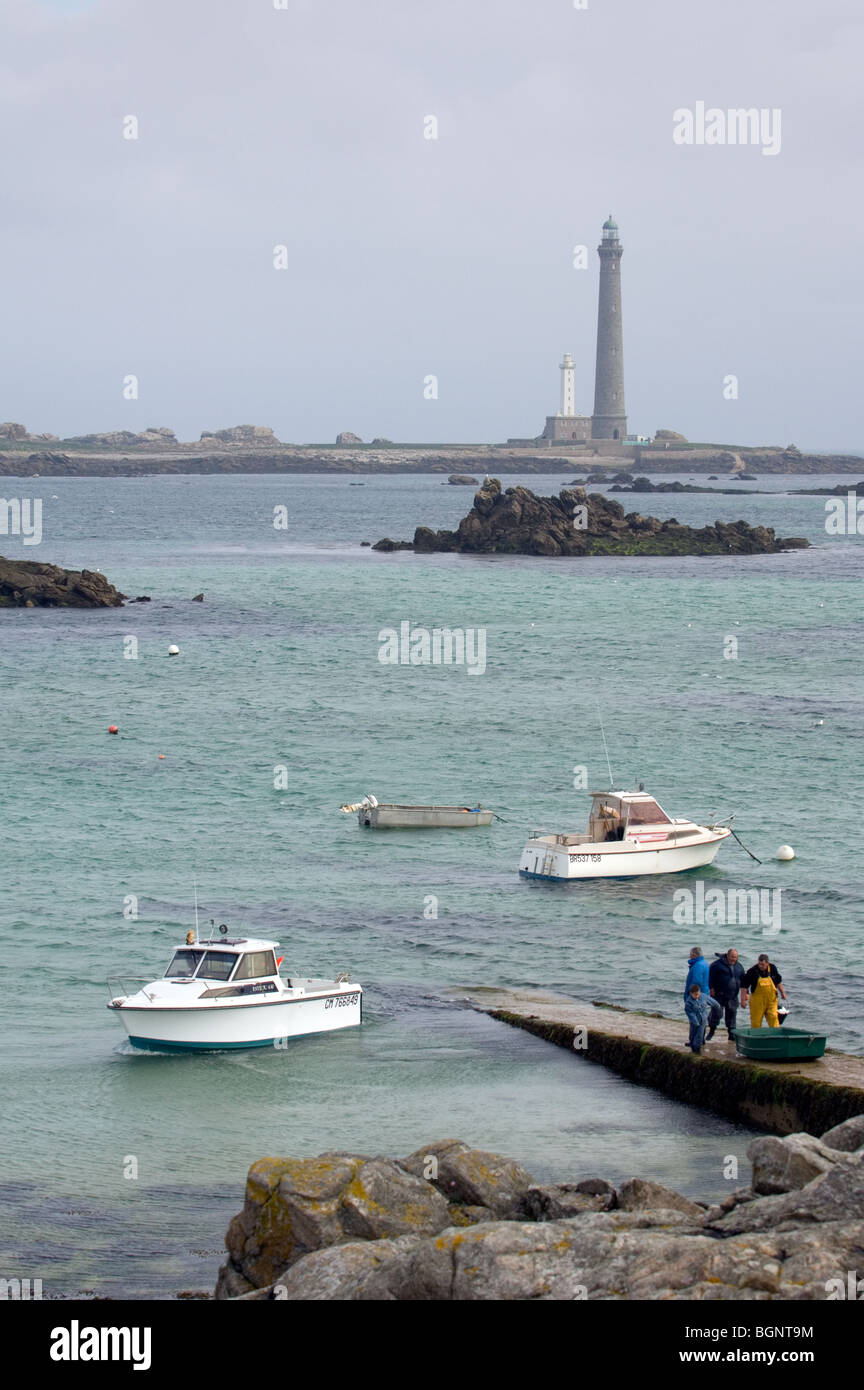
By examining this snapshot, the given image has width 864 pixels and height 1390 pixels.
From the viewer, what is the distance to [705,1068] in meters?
21.1

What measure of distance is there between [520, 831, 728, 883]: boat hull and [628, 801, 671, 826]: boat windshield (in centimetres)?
54

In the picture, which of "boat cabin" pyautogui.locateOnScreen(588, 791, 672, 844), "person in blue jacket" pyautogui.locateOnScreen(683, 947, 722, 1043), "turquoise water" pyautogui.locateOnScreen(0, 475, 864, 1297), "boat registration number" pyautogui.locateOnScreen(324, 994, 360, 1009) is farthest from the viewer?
"boat cabin" pyautogui.locateOnScreen(588, 791, 672, 844)

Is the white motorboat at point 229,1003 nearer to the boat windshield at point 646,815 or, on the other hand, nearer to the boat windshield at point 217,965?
the boat windshield at point 217,965

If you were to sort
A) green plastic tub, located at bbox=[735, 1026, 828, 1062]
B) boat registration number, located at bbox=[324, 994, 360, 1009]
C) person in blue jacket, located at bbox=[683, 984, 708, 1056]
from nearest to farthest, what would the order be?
green plastic tub, located at bbox=[735, 1026, 828, 1062]
person in blue jacket, located at bbox=[683, 984, 708, 1056]
boat registration number, located at bbox=[324, 994, 360, 1009]

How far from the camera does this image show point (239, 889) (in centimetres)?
3294

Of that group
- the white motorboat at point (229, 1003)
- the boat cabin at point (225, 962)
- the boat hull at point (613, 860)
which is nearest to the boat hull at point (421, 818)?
the boat hull at point (613, 860)

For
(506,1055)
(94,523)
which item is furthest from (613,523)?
(506,1055)

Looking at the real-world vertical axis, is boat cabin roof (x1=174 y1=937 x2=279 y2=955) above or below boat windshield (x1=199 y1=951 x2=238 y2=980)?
above

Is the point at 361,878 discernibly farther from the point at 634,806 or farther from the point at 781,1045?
the point at 781,1045

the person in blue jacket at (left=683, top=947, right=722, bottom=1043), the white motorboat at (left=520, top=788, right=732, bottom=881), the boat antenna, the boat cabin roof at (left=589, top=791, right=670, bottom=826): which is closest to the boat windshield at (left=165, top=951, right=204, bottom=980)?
the person in blue jacket at (left=683, top=947, right=722, bottom=1043)

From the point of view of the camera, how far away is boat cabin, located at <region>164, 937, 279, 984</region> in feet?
79.7

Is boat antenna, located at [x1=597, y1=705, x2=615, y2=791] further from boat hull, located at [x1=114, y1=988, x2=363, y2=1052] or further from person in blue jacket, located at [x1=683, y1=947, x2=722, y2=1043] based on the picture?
person in blue jacket, located at [x1=683, y1=947, x2=722, y2=1043]

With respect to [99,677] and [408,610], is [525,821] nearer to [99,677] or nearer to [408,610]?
[99,677]
